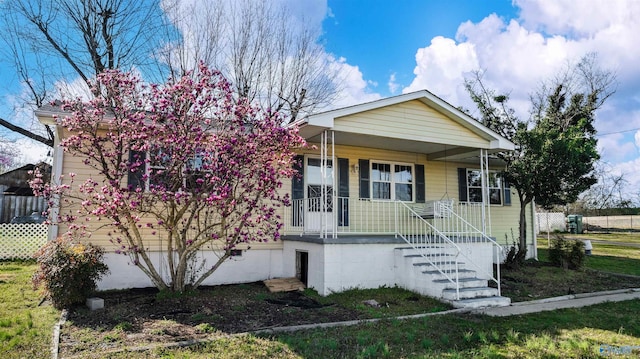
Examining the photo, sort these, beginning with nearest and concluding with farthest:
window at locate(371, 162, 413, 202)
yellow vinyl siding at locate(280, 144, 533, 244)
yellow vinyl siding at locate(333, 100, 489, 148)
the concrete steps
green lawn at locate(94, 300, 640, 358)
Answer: green lawn at locate(94, 300, 640, 358) → the concrete steps → yellow vinyl siding at locate(333, 100, 489, 148) → yellow vinyl siding at locate(280, 144, 533, 244) → window at locate(371, 162, 413, 202)

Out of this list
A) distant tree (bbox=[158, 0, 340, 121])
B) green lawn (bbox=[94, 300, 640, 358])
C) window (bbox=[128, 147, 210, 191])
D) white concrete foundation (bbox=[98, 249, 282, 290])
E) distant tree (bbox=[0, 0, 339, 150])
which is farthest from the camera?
distant tree (bbox=[158, 0, 340, 121])

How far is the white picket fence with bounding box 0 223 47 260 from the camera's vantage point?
438 inches

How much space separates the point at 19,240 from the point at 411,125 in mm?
11459

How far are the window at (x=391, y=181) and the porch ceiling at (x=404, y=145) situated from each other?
1.74ft

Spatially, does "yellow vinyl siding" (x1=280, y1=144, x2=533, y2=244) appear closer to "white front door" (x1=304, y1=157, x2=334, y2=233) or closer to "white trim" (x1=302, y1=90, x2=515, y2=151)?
"white front door" (x1=304, y1=157, x2=334, y2=233)

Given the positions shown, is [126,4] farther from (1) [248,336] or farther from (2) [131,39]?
(1) [248,336]

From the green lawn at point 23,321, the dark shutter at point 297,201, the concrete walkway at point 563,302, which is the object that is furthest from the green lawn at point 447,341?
the dark shutter at point 297,201

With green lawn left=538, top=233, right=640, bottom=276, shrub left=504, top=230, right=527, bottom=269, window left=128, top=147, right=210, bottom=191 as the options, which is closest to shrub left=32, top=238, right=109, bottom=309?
window left=128, top=147, right=210, bottom=191

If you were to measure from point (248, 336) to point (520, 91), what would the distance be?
13.0 meters

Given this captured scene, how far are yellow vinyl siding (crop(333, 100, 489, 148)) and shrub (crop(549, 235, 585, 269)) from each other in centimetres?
399

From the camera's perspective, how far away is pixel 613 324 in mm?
5707

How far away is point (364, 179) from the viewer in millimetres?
10477

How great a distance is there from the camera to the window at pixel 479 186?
12.3 m

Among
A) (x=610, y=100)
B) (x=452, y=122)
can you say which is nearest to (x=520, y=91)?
(x=610, y=100)
